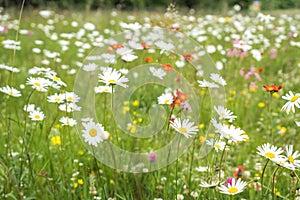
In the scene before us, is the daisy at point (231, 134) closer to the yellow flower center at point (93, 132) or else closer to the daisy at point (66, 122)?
the yellow flower center at point (93, 132)

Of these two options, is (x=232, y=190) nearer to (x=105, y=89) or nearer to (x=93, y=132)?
(x=93, y=132)

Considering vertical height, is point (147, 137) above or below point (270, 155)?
below

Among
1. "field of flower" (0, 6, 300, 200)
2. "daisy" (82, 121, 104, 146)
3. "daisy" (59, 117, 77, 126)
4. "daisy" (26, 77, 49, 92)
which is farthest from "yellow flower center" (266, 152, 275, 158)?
"daisy" (26, 77, 49, 92)

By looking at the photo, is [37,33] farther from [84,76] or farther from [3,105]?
[3,105]

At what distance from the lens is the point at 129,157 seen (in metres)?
1.32

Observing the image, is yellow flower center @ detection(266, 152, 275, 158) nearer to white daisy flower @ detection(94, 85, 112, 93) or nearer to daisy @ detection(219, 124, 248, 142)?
daisy @ detection(219, 124, 248, 142)

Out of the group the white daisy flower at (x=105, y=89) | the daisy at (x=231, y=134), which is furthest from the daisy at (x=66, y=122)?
the daisy at (x=231, y=134)

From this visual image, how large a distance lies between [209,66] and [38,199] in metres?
1.62

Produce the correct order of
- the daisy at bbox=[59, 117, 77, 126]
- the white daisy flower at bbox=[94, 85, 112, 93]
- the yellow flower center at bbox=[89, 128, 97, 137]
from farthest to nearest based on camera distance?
the white daisy flower at bbox=[94, 85, 112, 93] → the daisy at bbox=[59, 117, 77, 126] → the yellow flower center at bbox=[89, 128, 97, 137]

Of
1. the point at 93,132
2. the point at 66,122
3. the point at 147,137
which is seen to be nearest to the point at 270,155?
the point at 93,132

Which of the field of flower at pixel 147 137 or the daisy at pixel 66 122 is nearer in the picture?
the field of flower at pixel 147 137

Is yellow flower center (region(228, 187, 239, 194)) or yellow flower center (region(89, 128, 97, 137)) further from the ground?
yellow flower center (region(89, 128, 97, 137))

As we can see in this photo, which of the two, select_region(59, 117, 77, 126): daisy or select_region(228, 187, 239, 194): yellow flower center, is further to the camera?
select_region(59, 117, 77, 126): daisy

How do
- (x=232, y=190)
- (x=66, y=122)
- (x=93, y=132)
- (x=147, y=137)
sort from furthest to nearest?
(x=147, y=137)
(x=66, y=122)
(x=93, y=132)
(x=232, y=190)
